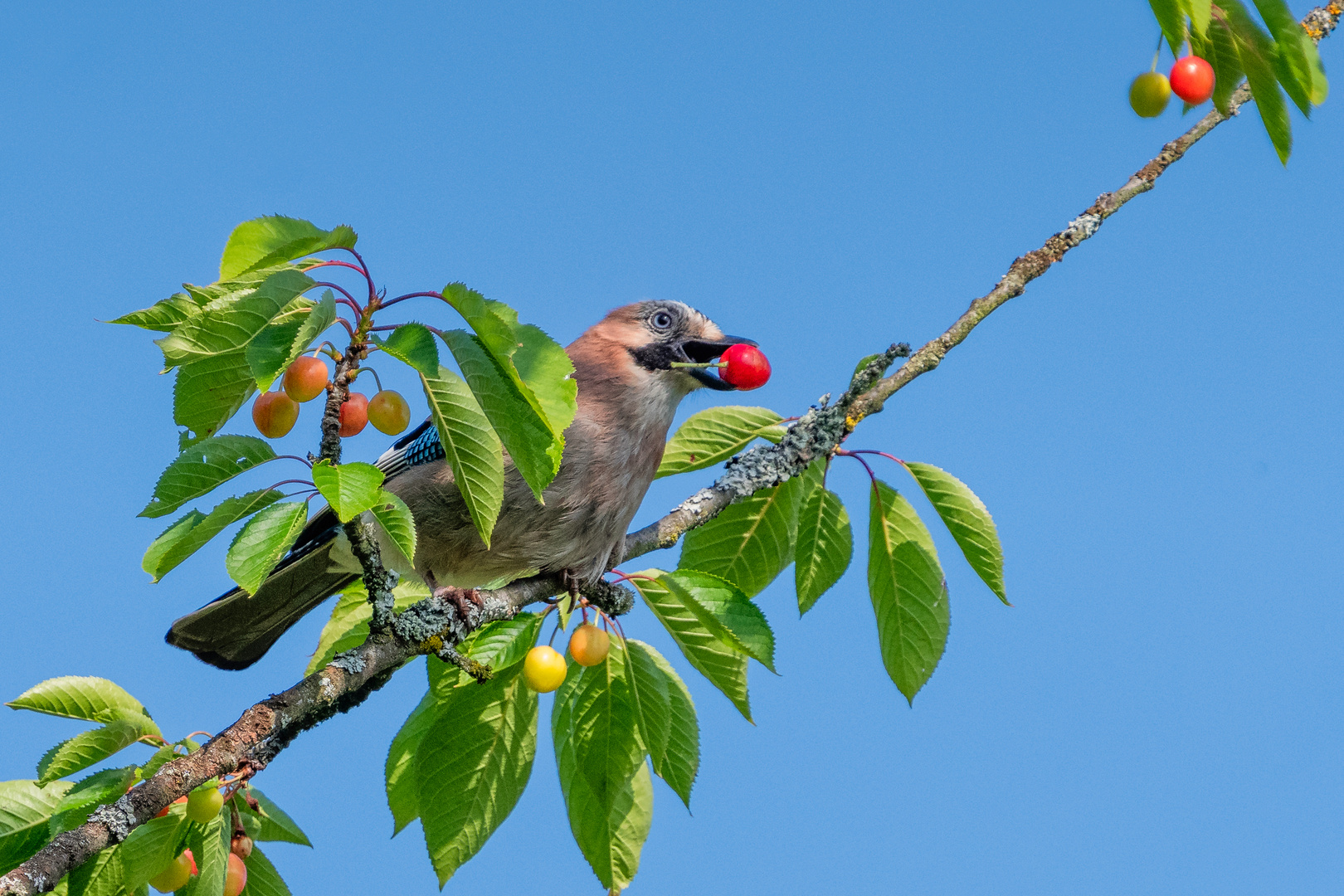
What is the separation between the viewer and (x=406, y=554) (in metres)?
2.96

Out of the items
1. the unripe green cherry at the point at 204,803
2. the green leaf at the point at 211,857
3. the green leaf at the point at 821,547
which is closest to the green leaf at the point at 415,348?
the unripe green cherry at the point at 204,803

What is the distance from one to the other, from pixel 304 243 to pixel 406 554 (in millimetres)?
813

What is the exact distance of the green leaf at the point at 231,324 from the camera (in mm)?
Result: 2863

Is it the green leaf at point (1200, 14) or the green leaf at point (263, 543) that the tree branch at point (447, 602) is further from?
the green leaf at point (1200, 14)

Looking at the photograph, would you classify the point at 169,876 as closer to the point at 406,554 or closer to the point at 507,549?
the point at 406,554

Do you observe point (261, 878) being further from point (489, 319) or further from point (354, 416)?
point (489, 319)

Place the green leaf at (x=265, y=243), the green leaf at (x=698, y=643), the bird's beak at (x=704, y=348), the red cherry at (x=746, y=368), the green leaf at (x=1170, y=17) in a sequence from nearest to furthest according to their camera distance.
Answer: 1. the green leaf at (x=265, y=243)
2. the green leaf at (x=1170, y=17)
3. the green leaf at (x=698, y=643)
4. the red cherry at (x=746, y=368)
5. the bird's beak at (x=704, y=348)

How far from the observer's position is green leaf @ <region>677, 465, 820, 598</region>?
14.6 ft

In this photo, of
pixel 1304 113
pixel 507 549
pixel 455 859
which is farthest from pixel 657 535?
pixel 1304 113

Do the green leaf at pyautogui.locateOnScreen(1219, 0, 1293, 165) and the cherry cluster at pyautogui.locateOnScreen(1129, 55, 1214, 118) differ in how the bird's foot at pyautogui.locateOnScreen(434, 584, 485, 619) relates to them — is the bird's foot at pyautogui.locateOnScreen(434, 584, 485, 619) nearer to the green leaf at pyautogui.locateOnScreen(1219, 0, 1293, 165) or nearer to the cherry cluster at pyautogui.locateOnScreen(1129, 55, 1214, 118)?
the cherry cluster at pyautogui.locateOnScreen(1129, 55, 1214, 118)

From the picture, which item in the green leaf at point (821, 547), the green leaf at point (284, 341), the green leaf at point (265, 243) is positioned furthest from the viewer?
the green leaf at point (821, 547)

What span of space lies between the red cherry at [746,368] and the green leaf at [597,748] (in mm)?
1538

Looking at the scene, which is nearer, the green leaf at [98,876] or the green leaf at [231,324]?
the green leaf at [231,324]

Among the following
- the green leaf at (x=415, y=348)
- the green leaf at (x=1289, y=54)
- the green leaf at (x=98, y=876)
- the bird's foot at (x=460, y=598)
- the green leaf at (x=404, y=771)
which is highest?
the green leaf at (x=1289, y=54)
